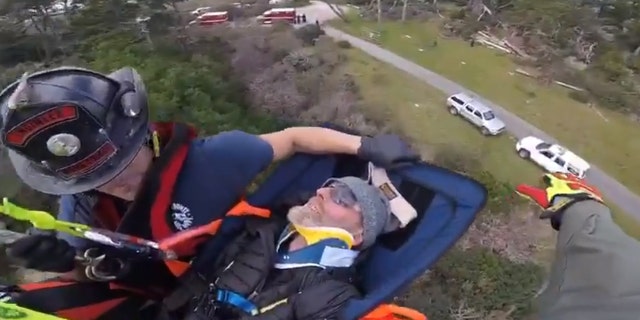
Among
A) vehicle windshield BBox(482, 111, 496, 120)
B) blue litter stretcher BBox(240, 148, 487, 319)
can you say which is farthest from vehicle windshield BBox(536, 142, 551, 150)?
blue litter stretcher BBox(240, 148, 487, 319)

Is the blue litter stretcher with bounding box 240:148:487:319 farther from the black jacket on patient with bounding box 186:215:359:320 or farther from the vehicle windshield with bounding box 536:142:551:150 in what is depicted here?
the vehicle windshield with bounding box 536:142:551:150

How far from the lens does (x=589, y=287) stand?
1206 millimetres

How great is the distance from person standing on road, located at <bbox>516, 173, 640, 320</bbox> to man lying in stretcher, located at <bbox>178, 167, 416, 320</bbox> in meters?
0.41

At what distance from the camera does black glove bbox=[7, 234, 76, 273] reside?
1305 mm

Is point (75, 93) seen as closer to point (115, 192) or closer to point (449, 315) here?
point (115, 192)

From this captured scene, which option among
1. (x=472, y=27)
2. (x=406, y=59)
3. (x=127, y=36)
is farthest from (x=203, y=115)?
(x=472, y=27)

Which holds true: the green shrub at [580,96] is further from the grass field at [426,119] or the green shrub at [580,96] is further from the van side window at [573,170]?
the van side window at [573,170]

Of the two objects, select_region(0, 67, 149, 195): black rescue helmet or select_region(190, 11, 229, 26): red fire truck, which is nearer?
select_region(0, 67, 149, 195): black rescue helmet

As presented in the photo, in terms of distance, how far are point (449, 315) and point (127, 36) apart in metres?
4.68

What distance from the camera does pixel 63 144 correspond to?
1.27m

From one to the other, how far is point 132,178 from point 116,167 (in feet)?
0.27

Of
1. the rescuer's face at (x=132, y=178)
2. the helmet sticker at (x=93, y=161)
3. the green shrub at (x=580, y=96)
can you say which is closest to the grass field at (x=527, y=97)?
the green shrub at (x=580, y=96)

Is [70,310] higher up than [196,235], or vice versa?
[196,235]

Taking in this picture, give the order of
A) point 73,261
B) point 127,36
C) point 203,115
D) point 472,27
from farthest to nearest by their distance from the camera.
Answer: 1. point 472,27
2. point 127,36
3. point 203,115
4. point 73,261
